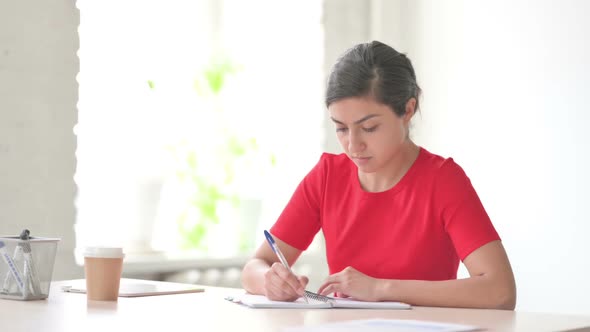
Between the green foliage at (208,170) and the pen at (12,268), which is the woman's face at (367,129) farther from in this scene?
the green foliage at (208,170)

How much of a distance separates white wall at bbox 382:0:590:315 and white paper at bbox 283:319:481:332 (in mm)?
2258

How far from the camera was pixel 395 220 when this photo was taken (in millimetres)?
2070

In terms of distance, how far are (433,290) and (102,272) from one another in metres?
0.69

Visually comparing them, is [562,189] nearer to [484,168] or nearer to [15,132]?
[484,168]

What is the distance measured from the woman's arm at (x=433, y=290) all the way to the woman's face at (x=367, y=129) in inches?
14.4

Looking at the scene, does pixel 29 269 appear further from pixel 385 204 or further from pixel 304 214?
pixel 385 204

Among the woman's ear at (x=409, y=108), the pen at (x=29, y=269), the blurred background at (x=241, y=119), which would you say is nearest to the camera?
the pen at (x=29, y=269)

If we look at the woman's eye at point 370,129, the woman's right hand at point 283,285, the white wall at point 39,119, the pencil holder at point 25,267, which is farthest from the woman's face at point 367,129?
the white wall at point 39,119

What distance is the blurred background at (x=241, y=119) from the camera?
9.14 ft

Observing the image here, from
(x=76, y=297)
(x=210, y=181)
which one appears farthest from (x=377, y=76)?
(x=210, y=181)

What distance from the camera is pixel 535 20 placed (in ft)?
11.7

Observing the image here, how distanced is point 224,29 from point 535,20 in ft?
4.38

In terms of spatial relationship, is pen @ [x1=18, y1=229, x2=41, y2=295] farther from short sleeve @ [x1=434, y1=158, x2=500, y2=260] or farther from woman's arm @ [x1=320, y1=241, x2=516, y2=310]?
short sleeve @ [x1=434, y1=158, x2=500, y2=260]

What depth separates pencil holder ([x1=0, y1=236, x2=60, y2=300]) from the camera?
5.59 ft
